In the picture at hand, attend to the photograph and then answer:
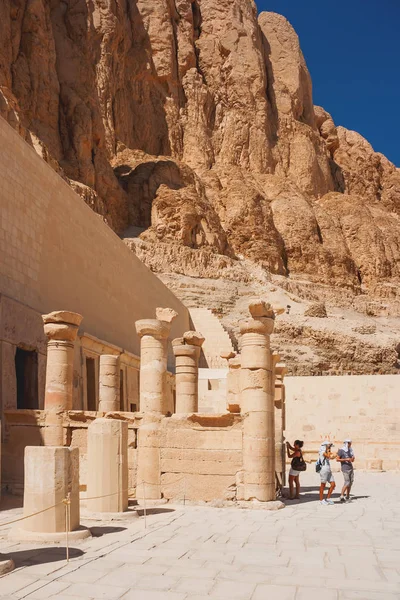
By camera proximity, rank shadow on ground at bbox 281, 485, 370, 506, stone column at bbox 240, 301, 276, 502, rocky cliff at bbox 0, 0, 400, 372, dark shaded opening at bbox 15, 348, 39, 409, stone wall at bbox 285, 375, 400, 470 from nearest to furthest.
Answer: stone column at bbox 240, 301, 276, 502 → shadow on ground at bbox 281, 485, 370, 506 → dark shaded opening at bbox 15, 348, 39, 409 → stone wall at bbox 285, 375, 400, 470 → rocky cliff at bbox 0, 0, 400, 372

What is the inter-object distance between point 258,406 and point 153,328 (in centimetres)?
255

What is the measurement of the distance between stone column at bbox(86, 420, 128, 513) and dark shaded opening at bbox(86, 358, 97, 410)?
9.10 meters

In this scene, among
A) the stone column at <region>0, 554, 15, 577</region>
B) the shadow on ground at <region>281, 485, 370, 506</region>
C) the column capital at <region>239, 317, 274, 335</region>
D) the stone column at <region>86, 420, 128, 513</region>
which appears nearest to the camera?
the stone column at <region>0, 554, 15, 577</region>

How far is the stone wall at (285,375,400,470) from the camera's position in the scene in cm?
2019

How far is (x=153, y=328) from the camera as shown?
12.5 meters

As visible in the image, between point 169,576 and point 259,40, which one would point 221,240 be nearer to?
point 259,40

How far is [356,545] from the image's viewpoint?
7.46 metres

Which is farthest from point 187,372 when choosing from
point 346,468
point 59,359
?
point 346,468

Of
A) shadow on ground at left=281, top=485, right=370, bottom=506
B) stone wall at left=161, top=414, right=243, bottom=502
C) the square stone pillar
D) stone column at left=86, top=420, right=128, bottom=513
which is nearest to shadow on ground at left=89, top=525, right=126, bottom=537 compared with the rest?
stone column at left=86, top=420, right=128, bottom=513

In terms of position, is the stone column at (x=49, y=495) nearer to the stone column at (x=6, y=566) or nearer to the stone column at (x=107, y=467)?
the stone column at (x=6, y=566)

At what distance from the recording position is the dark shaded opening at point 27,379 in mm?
15344

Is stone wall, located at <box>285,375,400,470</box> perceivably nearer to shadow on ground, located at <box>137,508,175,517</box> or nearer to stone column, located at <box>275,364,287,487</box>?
stone column, located at <box>275,364,287,487</box>

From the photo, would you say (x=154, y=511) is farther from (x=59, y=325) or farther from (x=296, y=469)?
(x=59, y=325)

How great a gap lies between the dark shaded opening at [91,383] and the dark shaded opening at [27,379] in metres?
3.25
